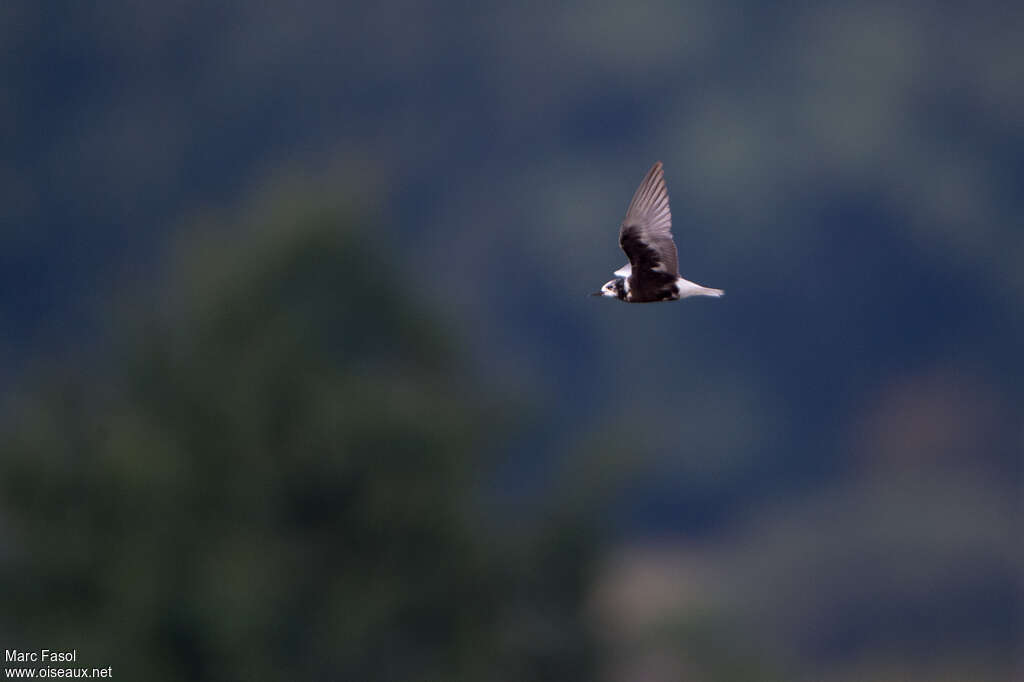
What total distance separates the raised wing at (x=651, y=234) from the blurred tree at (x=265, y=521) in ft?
21.7

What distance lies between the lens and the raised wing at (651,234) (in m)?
6.16

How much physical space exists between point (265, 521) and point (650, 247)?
746 centimetres

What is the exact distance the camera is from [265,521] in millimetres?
12508

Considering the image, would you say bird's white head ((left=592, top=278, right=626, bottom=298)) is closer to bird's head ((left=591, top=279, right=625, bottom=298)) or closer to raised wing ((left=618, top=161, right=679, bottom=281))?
bird's head ((left=591, top=279, right=625, bottom=298))

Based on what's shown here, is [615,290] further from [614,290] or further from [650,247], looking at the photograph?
[650,247]

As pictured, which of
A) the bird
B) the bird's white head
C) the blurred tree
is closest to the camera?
the bird

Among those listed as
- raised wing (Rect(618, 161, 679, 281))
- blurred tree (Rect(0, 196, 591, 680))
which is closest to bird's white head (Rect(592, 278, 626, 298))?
raised wing (Rect(618, 161, 679, 281))

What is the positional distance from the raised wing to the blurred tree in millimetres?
6616

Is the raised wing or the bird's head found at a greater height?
the raised wing

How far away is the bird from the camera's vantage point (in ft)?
20.1

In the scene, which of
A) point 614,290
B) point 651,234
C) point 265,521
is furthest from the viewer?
point 265,521

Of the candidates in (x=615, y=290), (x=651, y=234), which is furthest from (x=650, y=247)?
(x=615, y=290)

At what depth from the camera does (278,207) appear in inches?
551

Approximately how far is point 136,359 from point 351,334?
2.39m
